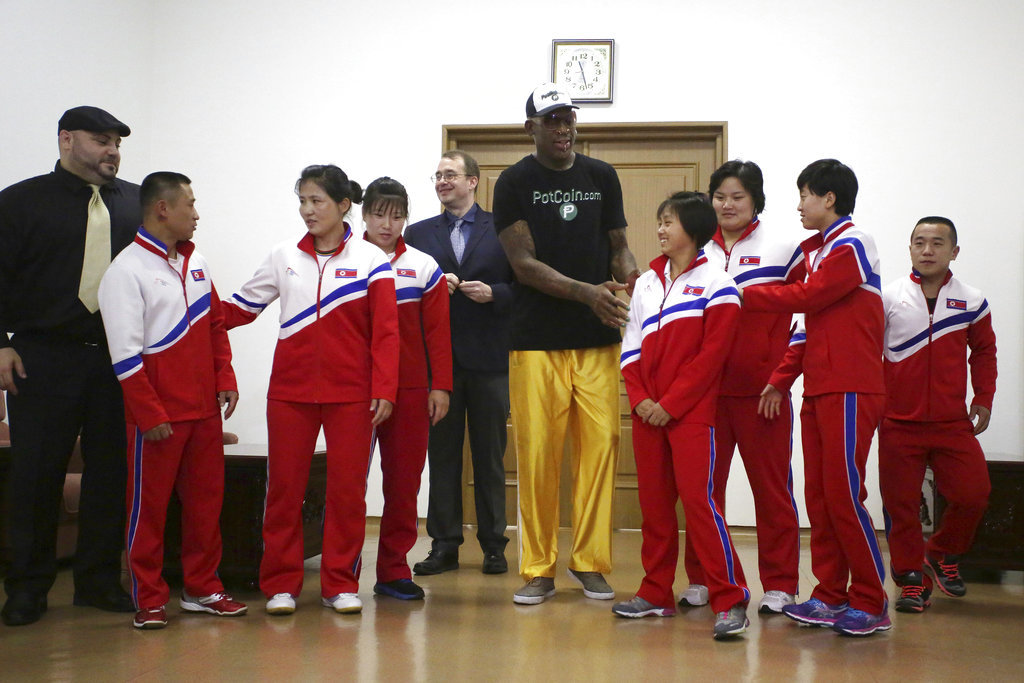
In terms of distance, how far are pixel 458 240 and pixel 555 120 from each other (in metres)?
1.05

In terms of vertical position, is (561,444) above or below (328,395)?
below

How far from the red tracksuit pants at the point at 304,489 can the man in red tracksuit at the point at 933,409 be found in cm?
185

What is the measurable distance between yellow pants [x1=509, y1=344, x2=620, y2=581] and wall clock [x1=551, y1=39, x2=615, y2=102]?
8.17 feet

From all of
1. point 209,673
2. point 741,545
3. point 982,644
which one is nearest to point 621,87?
point 741,545

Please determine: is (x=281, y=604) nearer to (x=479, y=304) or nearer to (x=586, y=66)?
(x=479, y=304)

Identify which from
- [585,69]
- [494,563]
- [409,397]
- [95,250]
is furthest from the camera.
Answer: [585,69]

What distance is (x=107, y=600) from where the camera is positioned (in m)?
2.92

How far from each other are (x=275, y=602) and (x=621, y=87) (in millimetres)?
3485

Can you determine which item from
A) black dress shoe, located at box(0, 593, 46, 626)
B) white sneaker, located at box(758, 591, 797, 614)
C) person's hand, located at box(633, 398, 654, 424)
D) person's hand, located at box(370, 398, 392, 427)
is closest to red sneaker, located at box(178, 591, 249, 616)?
black dress shoe, located at box(0, 593, 46, 626)

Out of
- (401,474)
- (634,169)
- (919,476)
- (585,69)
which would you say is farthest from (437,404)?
(585,69)

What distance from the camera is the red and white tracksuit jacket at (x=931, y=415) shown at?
3.23 meters

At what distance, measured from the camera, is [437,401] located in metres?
3.24

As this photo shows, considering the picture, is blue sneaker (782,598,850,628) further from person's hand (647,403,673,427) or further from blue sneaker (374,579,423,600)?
blue sneaker (374,579,423,600)

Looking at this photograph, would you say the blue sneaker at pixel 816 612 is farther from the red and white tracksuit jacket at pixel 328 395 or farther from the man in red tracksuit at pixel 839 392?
the red and white tracksuit jacket at pixel 328 395
